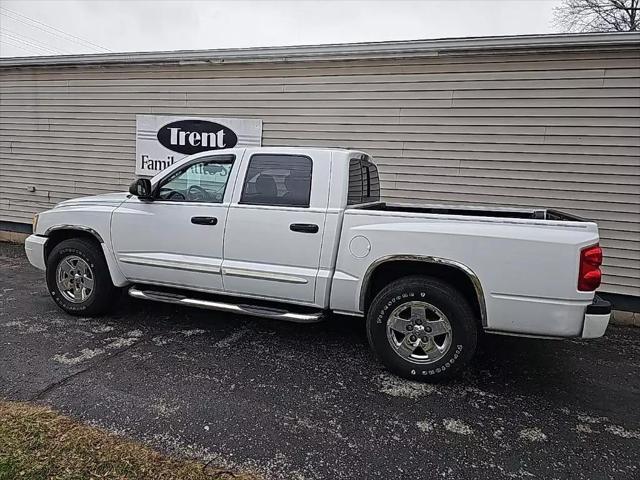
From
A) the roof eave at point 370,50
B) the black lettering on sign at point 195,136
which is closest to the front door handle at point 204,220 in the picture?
→ the black lettering on sign at point 195,136

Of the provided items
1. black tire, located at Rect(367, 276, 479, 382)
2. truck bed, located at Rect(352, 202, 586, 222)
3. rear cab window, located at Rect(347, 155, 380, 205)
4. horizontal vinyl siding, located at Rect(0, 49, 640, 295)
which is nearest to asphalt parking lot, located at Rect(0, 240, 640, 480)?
black tire, located at Rect(367, 276, 479, 382)

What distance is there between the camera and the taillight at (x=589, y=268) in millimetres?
3098

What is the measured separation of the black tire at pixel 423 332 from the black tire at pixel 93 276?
2.82 m

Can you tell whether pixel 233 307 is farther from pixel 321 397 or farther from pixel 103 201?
pixel 103 201

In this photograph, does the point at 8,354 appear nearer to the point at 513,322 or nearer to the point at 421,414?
the point at 421,414

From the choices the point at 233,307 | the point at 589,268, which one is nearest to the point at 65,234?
the point at 233,307

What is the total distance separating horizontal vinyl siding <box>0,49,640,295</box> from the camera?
546cm

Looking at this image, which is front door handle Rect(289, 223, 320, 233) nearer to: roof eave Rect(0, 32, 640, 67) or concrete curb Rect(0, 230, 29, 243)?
roof eave Rect(0, 32, 640, 67)

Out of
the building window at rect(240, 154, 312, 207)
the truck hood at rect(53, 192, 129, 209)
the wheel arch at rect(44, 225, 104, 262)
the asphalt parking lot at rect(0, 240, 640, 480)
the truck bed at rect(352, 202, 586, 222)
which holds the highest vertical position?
the building window at rect(240, 154, 312, 207)

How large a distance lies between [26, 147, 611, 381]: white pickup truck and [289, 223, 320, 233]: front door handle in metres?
0.01

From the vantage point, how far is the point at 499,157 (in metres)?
5.92

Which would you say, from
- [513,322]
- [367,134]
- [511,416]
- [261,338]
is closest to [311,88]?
[367,134]

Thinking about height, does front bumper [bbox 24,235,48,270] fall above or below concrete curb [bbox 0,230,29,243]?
above

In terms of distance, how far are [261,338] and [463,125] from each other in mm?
3855
